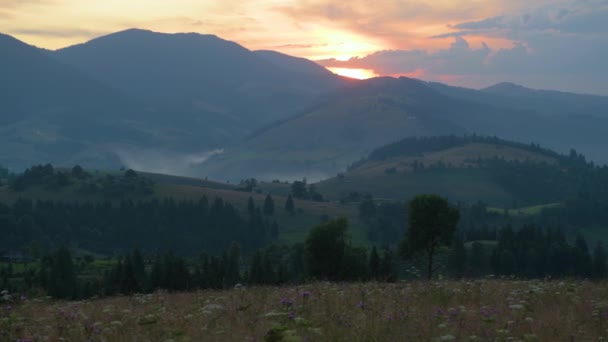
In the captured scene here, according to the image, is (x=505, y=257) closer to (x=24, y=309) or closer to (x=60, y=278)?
(x=60, y=278)

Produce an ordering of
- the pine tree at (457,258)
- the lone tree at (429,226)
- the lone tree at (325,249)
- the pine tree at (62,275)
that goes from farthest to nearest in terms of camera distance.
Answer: the pine tree at (457,258) → the pine tree at (62,275) → the lone tree at (325,249) → the lone tree at (429,226)

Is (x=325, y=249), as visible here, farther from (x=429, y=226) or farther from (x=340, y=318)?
(x=340, y=318)

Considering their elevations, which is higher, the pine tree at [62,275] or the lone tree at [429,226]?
the lone tree at [429,226]

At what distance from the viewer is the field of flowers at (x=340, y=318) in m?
13.7

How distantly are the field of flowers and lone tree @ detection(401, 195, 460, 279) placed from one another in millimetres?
41089

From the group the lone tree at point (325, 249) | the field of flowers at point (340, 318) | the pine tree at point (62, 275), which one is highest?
the field of flowers at point (340, 318)

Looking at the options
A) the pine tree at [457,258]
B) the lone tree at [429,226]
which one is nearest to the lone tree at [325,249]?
the lone tree at [429,226]

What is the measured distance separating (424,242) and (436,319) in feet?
160

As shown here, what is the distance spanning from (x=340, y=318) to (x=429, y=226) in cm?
4846

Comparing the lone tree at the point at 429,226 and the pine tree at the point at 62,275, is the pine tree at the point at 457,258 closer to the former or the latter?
the lone tree at the point at 429,226

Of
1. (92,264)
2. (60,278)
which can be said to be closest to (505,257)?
(60,278)

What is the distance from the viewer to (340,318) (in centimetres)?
1519

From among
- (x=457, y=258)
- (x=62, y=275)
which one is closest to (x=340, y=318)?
(x=62, y=275)

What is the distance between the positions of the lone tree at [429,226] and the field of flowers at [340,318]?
135 ft
